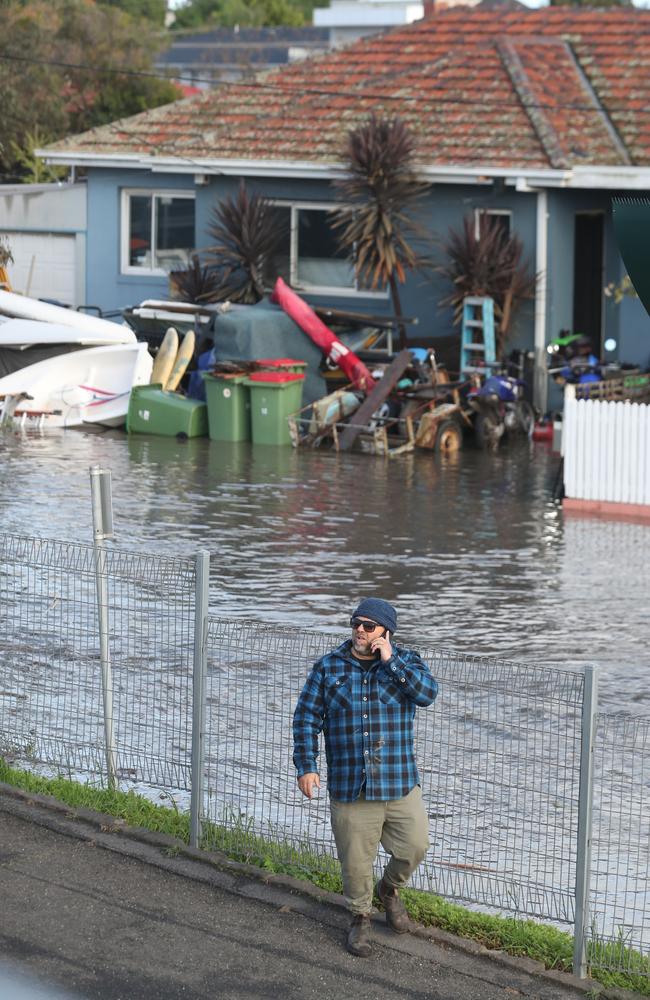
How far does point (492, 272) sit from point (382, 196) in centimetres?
183

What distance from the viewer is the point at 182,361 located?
22391mm

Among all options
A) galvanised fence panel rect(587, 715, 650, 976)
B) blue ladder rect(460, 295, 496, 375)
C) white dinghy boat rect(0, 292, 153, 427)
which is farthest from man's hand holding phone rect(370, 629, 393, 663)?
white dinghy boat rect(0, 292, 153, 427)

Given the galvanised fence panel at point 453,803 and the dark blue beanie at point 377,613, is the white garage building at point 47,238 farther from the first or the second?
the dark blue beanie at point 377,613

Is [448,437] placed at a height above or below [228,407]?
below

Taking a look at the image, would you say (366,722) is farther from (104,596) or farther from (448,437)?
(448,437)

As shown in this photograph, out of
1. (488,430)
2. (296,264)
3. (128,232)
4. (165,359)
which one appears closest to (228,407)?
(165,359)

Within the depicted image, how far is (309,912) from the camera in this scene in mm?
7031

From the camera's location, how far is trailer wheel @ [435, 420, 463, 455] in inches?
829

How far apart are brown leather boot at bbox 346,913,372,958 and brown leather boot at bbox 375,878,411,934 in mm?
111

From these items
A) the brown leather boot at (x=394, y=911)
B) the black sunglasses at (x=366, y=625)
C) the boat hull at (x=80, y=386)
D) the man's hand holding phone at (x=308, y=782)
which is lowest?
the brown leather boot at (x=394, y=911)

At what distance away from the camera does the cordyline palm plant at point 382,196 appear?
22.9 meters

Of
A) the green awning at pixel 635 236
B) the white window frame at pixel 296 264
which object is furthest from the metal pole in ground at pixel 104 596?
the white window frame at pixel 296 264

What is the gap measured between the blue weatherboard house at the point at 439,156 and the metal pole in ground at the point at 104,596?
15048 mm

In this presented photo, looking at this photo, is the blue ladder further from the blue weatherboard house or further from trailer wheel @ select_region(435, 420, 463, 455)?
trailer wheel @ select_region(435, 420, 463, 455)
